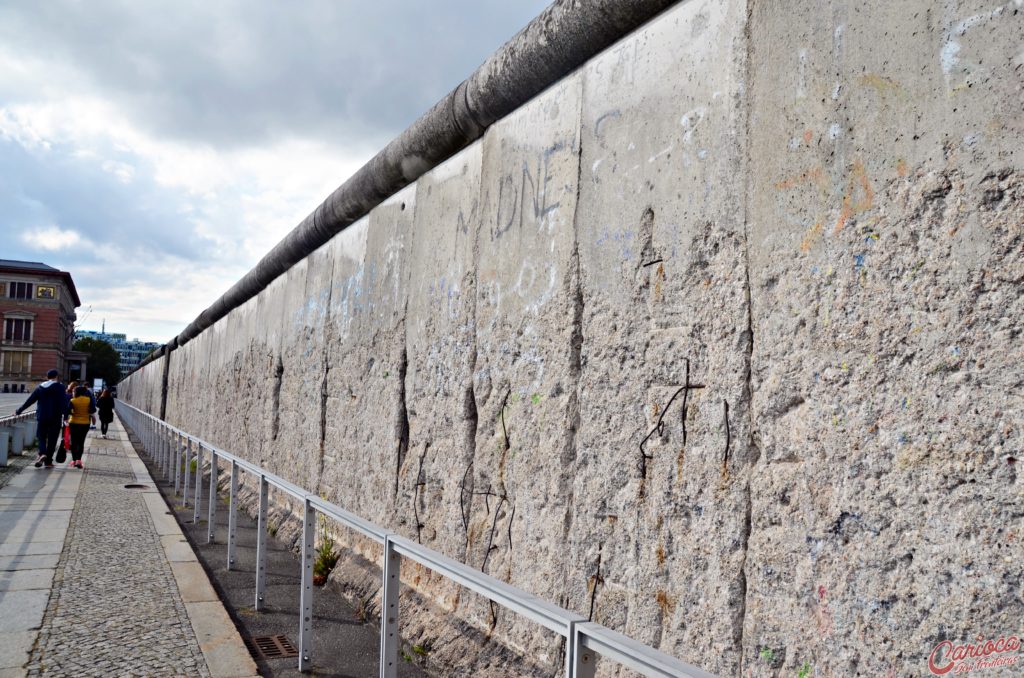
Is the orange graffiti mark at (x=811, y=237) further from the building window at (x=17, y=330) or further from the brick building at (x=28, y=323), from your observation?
the building window at (x=17, y=330)

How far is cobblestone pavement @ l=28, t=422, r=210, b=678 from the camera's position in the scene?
3.63m

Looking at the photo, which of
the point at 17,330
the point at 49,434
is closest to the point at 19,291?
the point at 17,330

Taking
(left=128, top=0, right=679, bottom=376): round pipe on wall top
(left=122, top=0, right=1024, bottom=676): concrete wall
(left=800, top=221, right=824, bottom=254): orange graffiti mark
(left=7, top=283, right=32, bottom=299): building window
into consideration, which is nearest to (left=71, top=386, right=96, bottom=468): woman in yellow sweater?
(left=128, top=0, right=679, bottom=376): round pipe on wall top

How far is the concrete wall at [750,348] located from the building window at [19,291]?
8078 cm

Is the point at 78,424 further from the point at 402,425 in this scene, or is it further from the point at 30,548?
the point at 402,425

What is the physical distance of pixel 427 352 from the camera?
4434mm

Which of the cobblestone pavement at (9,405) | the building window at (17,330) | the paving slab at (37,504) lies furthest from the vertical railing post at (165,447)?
the building window at (17,330)

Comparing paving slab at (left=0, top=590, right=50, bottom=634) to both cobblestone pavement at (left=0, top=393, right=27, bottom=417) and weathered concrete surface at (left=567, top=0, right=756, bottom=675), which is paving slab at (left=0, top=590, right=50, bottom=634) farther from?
cobblestone pavement at (left=0, top=393, right=27, bottom=417)

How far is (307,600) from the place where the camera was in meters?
3.77

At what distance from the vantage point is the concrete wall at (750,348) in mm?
1716

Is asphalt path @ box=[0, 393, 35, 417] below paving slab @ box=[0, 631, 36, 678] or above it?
below

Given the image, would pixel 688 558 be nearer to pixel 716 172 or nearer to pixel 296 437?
pixel 716 172

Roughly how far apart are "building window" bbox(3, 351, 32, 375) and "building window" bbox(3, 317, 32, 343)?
140cm

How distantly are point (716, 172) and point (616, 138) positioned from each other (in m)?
0.63
